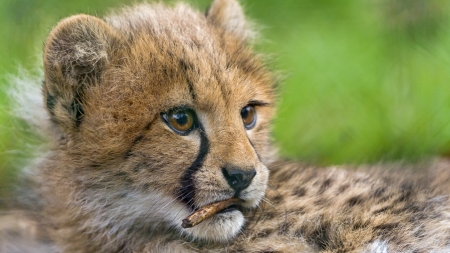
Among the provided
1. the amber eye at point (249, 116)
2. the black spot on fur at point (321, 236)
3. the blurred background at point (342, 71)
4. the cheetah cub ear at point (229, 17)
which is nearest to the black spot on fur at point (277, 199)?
the black spot on fur at point (321, 236)

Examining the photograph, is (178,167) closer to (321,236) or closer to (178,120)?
(178,120)

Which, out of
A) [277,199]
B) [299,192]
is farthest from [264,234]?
[299,192]

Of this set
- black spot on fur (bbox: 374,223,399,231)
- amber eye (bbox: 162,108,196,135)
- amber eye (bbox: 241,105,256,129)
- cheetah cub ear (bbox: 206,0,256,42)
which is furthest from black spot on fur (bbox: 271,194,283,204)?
cheetah cub ear (bbox: 206,0,256,42)

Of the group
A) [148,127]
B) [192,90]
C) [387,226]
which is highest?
[192,90]

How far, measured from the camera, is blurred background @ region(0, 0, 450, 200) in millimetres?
3713

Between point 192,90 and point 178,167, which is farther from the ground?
point 192,90

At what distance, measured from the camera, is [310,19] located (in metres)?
5.70

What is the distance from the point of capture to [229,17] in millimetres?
3281

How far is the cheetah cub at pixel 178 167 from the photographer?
2.54 metres

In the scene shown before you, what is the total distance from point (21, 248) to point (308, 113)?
256cm

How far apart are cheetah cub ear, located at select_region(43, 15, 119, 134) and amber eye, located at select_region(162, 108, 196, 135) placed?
384 mm

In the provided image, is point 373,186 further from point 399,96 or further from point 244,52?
point 399,96

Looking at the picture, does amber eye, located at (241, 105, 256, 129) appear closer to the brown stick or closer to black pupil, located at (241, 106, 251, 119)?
black pupil, located at (241, 106, 251, 119)

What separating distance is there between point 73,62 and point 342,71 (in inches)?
121
